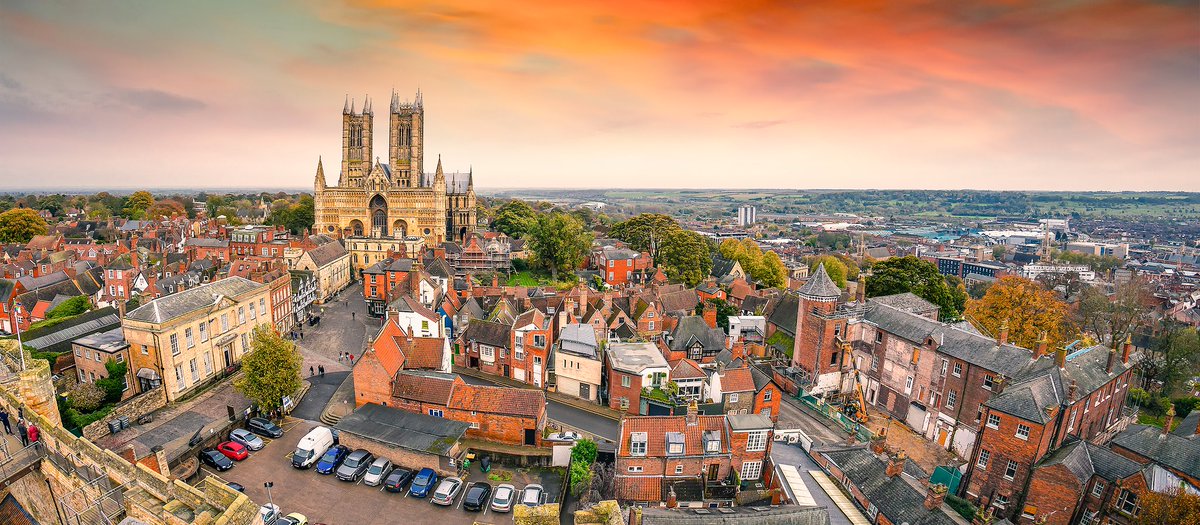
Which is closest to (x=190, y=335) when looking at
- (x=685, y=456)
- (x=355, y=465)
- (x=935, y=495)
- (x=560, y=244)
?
(x=355, y=465)

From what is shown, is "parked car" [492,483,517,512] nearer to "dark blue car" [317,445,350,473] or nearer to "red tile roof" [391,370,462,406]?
"red tile roof" [391,370,462,406]

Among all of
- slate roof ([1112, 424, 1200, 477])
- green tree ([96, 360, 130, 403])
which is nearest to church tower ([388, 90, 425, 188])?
green tree ([96, 360, 130, 403])

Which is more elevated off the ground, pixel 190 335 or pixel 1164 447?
pixel 190 335

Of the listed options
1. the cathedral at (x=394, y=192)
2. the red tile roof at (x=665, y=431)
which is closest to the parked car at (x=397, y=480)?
the red tile roof at (x=665, y=431)

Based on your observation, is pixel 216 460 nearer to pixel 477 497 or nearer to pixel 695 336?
pixel 477 497

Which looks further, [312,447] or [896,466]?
[312,447]

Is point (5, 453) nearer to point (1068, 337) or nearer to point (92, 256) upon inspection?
point (92, 256)

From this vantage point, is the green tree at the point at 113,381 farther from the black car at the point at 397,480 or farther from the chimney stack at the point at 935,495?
the chimney stack at the point at 935,495
